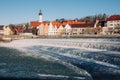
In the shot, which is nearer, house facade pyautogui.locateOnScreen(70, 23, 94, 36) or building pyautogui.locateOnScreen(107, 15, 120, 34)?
building pyautogui.locateOnScreen(107, 15, 120, 34)

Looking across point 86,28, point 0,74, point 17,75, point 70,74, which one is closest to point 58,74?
point 70,74

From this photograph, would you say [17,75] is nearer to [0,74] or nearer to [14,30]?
[0,74]

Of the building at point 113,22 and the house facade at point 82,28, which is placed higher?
the building at point 113,22

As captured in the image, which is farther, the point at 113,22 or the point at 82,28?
the point at 82,28

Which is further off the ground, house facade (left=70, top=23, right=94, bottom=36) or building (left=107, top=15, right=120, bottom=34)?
building (left=107, top=15, right=120, bottom=34)

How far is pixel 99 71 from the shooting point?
58.5 ft

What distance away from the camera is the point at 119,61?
21.0 metres

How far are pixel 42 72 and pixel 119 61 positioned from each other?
258 inches

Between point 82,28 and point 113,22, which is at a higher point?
point 113,22

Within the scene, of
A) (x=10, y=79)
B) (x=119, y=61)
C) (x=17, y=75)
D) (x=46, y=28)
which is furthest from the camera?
(x=46, y=28)

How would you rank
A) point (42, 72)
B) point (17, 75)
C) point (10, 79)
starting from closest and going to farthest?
1. point (10, 79)
2. point (17, 75)
3. point (42, 72)

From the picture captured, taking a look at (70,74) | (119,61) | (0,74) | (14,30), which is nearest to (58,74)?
(70,74)

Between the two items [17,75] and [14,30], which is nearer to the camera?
[17,75]

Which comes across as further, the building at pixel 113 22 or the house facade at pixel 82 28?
the house facade at pixel 82 28
